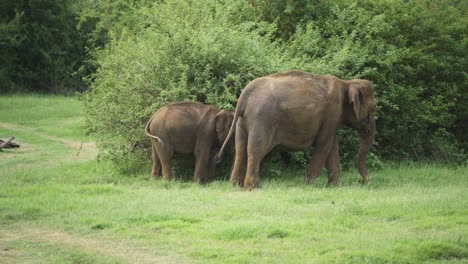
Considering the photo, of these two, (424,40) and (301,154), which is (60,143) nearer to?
(301,154)

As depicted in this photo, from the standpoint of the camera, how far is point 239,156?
14.0 m

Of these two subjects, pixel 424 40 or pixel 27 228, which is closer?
pixel 27 228

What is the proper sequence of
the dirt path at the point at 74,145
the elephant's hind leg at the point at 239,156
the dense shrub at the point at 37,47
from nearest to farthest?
1. the elephant's hind leg at the point at 239,156
2. the dirt path at the point at 74,145
3. the dense shrub at the point at 37,47

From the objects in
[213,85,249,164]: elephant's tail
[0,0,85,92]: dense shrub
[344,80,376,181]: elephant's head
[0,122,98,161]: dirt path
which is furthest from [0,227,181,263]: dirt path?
[0,0,85,92]: dense shrub

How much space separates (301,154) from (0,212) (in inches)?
273

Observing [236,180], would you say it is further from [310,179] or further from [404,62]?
[404,62]

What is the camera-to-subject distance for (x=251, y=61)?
52.1 ft

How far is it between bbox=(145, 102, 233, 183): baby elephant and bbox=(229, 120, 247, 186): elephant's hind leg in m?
0.79

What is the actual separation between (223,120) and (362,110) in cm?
259

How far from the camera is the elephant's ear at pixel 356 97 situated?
14.3m

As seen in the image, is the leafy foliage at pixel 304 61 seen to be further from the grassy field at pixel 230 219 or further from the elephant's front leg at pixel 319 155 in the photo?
the elephant's front leg at pixel 319 155

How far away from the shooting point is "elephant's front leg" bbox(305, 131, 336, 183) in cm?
1410

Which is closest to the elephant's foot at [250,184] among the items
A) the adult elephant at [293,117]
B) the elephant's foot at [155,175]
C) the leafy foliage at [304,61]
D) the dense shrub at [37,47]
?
the adult elephant at [293,117]

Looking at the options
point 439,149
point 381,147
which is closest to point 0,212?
point 381,147
